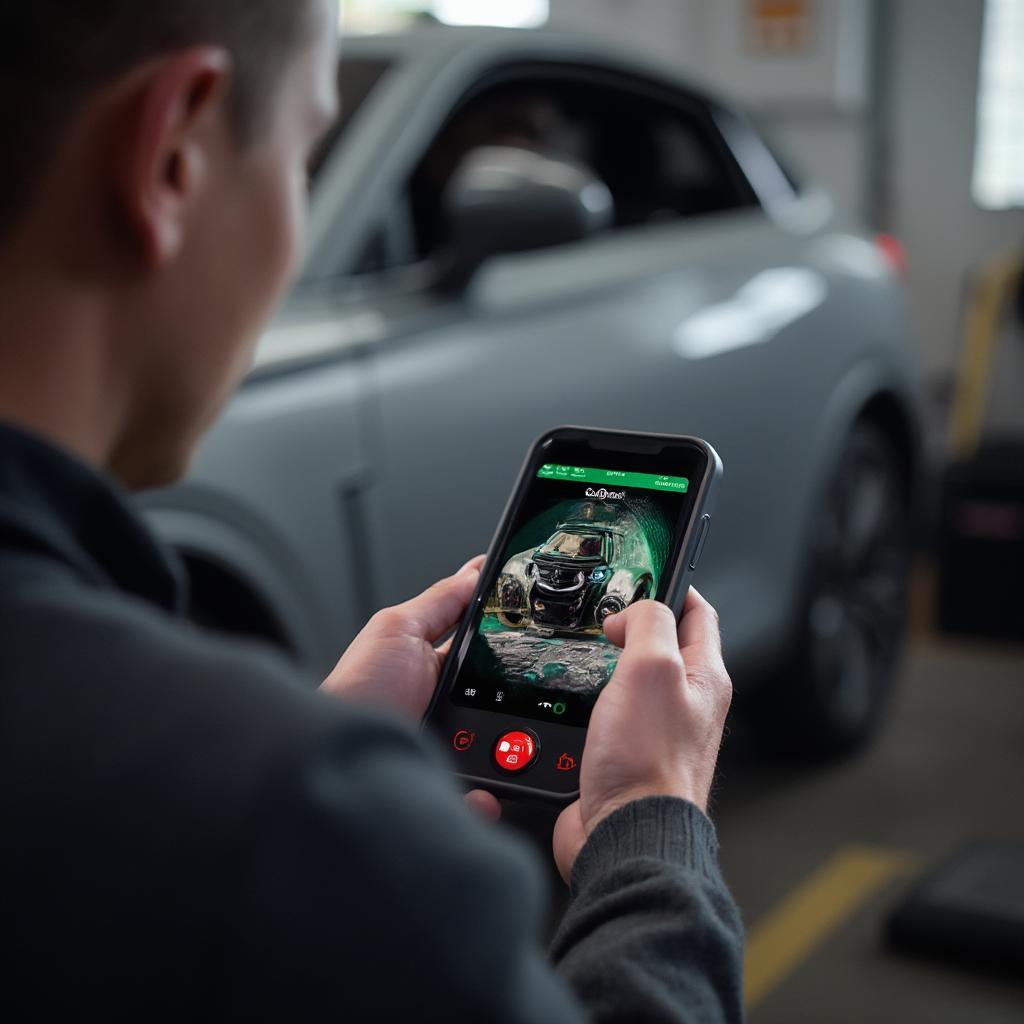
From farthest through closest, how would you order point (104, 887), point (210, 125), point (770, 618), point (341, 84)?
1. point (341, 84)
2. point (770, 618)
3. point (210, 125)
4. point (104, 887)

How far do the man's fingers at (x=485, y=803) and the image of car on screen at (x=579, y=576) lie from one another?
82 millimetres

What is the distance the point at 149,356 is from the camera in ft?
1.69

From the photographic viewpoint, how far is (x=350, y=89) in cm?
A: 200

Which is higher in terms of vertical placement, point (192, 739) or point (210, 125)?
point (210, 125)

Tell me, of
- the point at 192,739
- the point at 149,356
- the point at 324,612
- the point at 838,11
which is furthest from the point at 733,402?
the point at 838,11

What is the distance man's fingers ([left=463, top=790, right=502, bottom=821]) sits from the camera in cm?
74

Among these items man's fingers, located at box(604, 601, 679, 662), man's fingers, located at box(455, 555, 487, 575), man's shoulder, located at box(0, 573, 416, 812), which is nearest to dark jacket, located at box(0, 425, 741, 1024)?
man's shoulder, located at box(0, 573, 416, 812)

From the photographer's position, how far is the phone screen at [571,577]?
0.73 metres

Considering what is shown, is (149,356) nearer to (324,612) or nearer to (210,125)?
(210,125)

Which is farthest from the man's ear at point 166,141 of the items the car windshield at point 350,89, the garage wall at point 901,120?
the garage wall at point 901,120

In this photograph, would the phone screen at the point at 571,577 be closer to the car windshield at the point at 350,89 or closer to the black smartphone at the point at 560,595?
the black smartphone at the point at 560,595

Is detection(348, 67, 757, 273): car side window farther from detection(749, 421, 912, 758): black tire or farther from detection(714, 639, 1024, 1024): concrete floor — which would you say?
detection(714, 639, 1024, 1024): concrete floor

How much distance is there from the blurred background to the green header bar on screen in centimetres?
7

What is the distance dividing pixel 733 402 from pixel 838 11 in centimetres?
340
